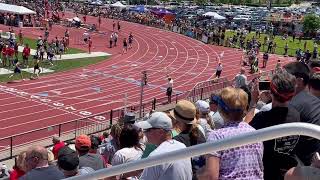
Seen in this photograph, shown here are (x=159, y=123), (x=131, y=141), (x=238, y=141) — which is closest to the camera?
(x=238, y=141)

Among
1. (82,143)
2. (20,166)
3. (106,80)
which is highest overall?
(82,143)

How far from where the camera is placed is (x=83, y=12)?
2675 inches

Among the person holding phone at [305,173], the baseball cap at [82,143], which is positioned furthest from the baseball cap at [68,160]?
the person holding phone at [305,173]

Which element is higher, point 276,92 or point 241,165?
point 276,92

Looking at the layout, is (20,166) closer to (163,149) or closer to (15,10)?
(163,149)

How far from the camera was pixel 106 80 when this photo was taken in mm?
30391

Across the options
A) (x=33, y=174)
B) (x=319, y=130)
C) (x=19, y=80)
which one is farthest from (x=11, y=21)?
(x=319, y=130)

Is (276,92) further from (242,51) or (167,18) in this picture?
(167,18)

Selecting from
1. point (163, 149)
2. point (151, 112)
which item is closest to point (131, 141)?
point (163, 149)

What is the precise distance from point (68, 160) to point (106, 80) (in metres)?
25.3

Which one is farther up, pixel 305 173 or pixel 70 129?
pixel 305 173

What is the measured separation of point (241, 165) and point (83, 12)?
65723 millimetres

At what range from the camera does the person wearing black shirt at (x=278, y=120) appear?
14.0 feet

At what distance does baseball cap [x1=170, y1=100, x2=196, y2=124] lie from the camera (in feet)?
16.0
